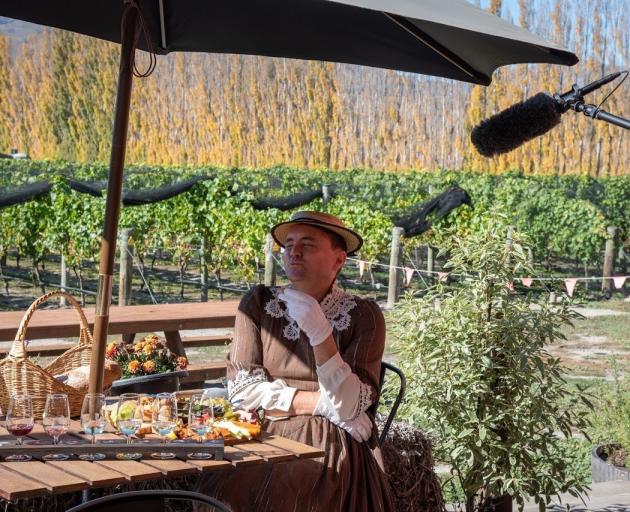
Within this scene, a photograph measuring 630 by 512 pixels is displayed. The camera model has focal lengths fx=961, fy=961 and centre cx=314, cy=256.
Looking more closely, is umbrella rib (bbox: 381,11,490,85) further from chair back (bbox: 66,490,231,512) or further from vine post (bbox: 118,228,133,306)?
vine post (bbox: 118,228,133,306)

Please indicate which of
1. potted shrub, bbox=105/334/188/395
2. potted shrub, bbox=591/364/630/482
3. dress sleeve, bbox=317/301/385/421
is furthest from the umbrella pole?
potted shrub, bbox=591/364/630/482

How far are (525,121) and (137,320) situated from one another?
2943 mm

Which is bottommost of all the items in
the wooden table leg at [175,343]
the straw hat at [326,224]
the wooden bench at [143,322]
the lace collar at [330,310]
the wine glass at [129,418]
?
the wooden table leg at [175,343]

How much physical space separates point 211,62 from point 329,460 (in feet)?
65.8

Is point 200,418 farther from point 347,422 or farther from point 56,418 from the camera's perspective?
point 347,422

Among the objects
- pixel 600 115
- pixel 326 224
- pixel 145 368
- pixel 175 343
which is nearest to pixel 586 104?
pixel 600 115

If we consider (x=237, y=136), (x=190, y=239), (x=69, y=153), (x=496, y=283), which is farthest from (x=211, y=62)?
(x=496, y=283)

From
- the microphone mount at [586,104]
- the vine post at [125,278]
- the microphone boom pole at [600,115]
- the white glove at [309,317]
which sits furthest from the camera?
the vine post at [125,278]

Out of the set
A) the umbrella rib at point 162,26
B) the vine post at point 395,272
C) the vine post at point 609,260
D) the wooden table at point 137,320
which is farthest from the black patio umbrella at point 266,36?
the vine post at point 609,260

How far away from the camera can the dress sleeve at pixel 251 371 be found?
2855 millimetres

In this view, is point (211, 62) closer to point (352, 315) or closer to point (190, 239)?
point (190, 239)

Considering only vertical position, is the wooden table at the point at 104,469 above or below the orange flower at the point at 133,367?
above

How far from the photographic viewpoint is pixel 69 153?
76.5 ft

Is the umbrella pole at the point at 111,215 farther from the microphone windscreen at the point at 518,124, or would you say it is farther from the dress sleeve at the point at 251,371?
the microphone windscreen at the point at 518,124
